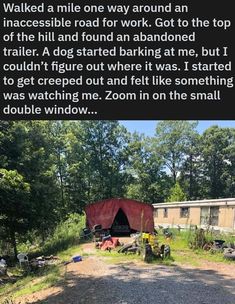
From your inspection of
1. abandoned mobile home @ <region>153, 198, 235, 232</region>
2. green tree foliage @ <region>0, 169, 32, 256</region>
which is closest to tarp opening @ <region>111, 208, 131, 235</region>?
abandoned mobile home @ <region>153, 198, 235, 232</region>

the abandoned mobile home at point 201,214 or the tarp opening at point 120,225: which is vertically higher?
the abandoned mobile home at point 201,214

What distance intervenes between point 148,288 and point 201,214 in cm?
1688

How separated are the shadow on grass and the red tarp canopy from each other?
41.1 feet

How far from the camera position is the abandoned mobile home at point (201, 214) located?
2236cm

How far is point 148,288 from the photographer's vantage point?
9961 millimetres

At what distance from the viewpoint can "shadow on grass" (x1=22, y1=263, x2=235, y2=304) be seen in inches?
354

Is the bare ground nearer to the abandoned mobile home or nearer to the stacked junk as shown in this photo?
the stacked junk

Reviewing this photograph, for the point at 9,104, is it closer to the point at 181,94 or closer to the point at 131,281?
the point at 181,94

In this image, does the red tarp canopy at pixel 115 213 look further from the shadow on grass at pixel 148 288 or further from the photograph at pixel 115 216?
the shadow on grass at pixel 148 288

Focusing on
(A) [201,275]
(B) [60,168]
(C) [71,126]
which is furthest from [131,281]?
(C) [71,126]

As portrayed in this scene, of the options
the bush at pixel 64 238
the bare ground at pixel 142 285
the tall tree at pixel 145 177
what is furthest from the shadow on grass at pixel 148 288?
the tall tree at pixel 145 177

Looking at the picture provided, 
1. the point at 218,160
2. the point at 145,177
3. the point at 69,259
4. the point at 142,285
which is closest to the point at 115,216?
the point at 69,259

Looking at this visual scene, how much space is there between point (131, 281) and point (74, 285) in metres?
1.49

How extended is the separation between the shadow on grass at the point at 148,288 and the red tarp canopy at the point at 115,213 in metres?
12.5
